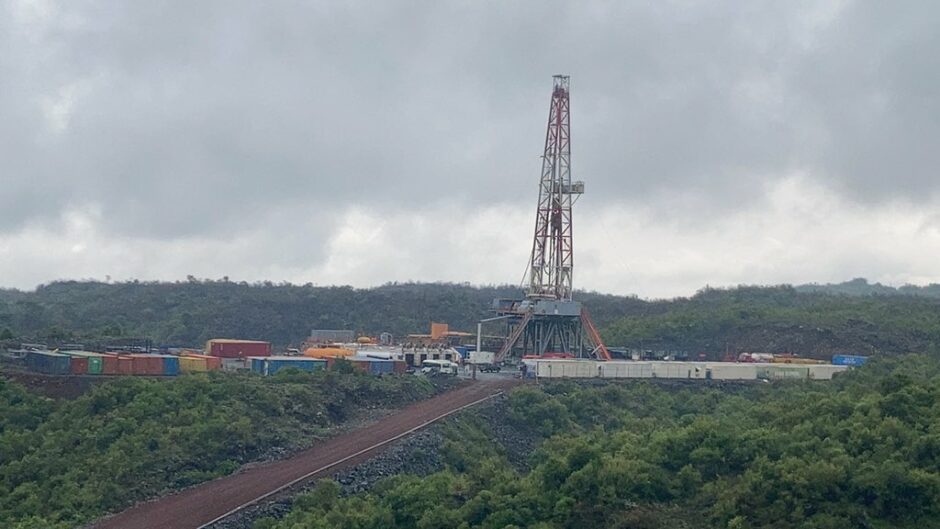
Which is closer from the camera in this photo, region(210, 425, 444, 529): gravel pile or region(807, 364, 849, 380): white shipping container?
region(210, 425, 444, 529): gravel pile

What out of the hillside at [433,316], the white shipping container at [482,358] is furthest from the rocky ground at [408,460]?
the hillside at [433,316]

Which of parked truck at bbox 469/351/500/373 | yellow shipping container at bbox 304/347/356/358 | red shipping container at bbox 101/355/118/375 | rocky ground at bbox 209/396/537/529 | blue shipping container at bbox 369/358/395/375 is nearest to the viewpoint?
rocky ground at bbox 209/396/537/529

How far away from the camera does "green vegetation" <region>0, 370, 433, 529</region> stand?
1654 inches

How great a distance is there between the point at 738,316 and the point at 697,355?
6701 mm

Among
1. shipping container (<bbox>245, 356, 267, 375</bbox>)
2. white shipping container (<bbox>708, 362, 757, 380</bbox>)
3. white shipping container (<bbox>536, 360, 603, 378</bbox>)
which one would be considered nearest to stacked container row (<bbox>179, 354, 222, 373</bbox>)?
shipping container (<bbox>245, 356, 267, 375</bbox>)

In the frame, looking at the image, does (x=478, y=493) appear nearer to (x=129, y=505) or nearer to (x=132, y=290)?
(x=129, y=505)

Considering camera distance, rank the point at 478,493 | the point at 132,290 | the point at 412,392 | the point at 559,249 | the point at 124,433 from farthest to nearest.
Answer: the point at 132,290, the point at 559,249, the point at 412,392, the point at 124,433, the point at 478,493

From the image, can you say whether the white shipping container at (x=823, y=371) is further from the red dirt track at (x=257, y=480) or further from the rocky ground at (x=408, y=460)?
the red dirt track at (x=257, y=480)

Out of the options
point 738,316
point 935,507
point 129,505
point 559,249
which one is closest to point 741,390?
point 559,249

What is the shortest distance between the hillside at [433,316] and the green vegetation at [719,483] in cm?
3683

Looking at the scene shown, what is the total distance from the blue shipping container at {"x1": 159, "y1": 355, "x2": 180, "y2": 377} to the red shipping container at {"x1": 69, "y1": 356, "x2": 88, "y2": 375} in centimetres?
375

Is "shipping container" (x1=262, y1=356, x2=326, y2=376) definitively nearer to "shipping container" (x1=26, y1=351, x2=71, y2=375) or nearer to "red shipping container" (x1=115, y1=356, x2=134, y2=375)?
"red shipping container" (x1=115, y1=356, x2=134, y2=375)

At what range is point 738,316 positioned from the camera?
88.8 m

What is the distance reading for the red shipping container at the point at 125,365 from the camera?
2288 inches
